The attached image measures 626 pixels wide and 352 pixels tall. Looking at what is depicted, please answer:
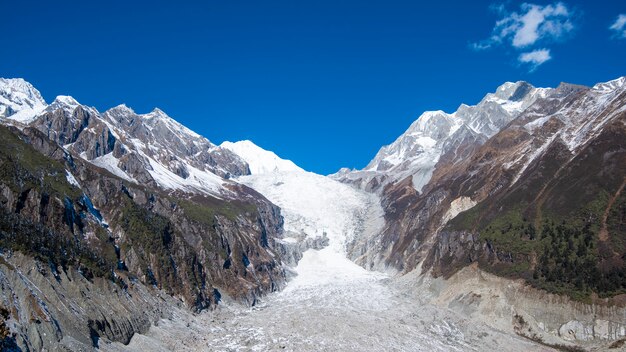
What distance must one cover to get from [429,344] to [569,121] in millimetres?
106607

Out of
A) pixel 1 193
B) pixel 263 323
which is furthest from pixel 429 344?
pixel 1 193

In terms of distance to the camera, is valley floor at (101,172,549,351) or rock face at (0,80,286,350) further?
valley floor at (101,172,549,351)

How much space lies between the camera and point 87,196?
109 m

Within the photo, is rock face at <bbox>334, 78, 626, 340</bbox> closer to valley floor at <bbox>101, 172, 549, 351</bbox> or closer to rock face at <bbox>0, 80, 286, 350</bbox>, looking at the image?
valley floor at <bbox>101, 172, 549, 351</bbox>

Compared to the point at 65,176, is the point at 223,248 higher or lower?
lower

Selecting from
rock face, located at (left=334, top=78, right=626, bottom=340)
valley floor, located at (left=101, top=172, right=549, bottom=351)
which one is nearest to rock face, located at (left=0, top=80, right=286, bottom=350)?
valley floor, located at (left=101, top=172, right=549, bottom=351)

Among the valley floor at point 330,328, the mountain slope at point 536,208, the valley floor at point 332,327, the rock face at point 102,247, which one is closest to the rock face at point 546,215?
the mountain slope at point 536,208

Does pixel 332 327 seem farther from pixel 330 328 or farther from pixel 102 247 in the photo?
pixel 102 247

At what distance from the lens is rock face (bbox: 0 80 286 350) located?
57406 mm

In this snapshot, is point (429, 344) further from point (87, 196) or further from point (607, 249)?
point (87, 196)

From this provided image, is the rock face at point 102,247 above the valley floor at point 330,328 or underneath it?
above

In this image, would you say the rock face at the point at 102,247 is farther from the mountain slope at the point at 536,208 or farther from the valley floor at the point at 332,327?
the mountain slope at the point at 536,208

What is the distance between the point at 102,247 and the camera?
92938 mm

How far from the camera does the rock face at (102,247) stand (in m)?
57.4
